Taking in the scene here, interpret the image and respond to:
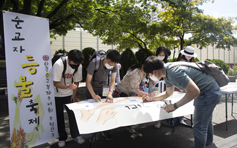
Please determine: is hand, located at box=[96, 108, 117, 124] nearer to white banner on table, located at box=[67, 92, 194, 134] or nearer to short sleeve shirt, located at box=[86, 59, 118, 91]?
white banner on table, located at box=[67, 92, 194, 134]

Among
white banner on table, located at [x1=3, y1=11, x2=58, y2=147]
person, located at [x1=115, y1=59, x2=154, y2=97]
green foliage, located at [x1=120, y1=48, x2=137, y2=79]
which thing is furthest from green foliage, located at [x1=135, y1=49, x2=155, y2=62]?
white banner on table, located at [x1=3, y1=11, x2=58, y2=147]

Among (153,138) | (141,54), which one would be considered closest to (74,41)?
(141,54)

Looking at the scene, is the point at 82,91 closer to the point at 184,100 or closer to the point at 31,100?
the point at 31,100

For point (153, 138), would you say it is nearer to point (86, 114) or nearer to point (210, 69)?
point (86, 114)

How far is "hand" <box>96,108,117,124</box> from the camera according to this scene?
6.53ft

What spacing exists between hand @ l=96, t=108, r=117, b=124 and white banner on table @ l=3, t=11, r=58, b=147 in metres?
0.91

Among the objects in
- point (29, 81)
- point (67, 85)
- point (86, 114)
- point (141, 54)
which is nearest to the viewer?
point (86, 114)

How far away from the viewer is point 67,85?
8.77ft

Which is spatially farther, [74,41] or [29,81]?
[74,41]

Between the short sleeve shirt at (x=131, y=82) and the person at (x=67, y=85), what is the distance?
31.1 inches

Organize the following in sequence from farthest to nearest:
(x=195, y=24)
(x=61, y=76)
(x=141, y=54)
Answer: (x=141, y=54) < (x=195, y=24) < (x=61, y=76)

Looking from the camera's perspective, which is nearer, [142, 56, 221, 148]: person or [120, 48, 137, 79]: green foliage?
[142, 56, 221, 148]: person

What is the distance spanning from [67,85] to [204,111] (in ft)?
6.20

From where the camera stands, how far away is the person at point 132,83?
2.91m
